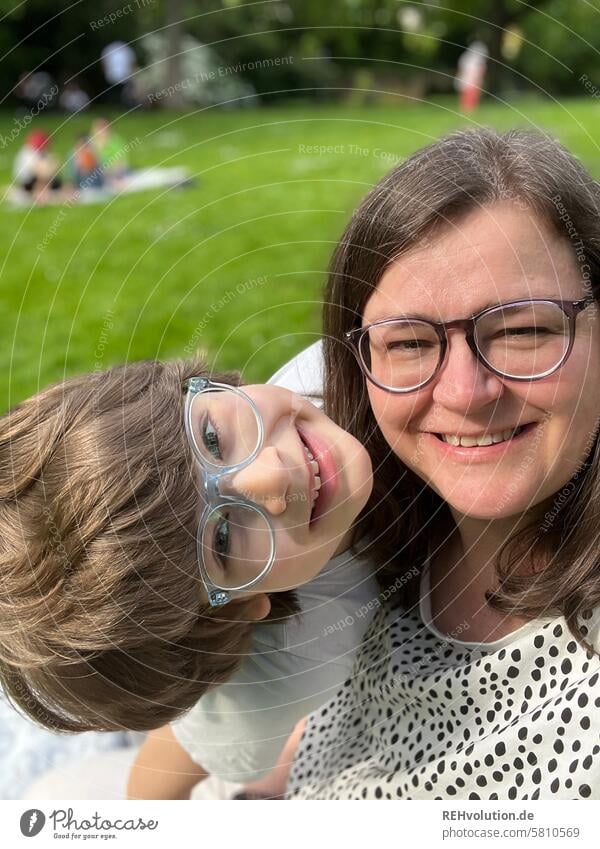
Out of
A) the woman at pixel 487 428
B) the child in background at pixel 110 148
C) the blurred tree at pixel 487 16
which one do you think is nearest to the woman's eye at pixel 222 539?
the woman at pixel 487 428

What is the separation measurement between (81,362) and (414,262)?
111 centimetres

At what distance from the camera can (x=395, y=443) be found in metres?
0.74

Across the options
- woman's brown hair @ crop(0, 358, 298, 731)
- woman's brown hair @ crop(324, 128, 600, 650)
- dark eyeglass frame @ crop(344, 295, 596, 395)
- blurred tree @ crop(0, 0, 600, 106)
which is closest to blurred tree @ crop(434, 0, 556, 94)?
blurred tree @ crop(0, 0, 600, 106)

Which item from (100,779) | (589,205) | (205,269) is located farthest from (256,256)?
(589,205)

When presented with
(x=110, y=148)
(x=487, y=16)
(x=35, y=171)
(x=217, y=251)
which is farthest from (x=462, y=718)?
(x=35, y=171)

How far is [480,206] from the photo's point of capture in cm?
66

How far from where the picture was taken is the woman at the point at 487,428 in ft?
2.13

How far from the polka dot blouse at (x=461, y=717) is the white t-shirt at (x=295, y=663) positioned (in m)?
0.02

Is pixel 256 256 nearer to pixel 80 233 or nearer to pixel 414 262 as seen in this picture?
pixel 80 233

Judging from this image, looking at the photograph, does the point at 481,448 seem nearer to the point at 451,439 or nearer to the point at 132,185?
the point at 451,439

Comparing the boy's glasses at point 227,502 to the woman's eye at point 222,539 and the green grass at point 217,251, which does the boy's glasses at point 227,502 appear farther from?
the green grass at point 217,251

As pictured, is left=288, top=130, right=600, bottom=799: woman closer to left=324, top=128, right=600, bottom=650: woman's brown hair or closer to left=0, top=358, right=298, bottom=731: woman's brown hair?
left=324, top=128, right=600, bottom=650: woman's brown hair

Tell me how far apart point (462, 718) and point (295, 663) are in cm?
18

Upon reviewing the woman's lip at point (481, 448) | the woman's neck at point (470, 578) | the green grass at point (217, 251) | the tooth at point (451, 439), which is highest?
the green grass at point (217, 251)
